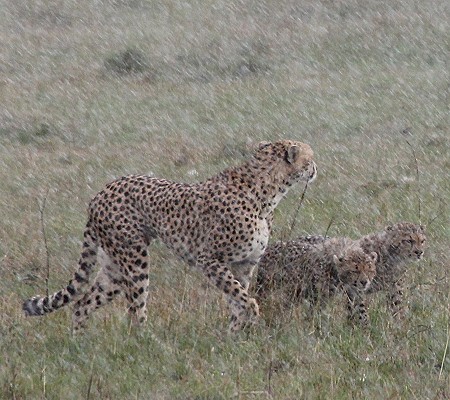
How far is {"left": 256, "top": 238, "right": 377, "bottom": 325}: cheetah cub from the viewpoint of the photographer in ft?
20.1

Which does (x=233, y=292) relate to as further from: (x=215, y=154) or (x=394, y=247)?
(x=215, y=154)

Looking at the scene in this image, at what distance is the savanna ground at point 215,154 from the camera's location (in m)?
4.73

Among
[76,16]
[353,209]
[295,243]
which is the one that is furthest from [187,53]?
[295,243]

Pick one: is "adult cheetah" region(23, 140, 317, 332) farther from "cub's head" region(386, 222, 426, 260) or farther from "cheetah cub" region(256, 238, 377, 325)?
"cub's head" region(386, 222, 426, 260)

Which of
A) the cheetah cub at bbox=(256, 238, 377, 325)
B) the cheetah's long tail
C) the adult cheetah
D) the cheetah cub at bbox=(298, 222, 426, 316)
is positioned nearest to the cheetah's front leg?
the adult cheetah

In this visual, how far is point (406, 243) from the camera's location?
6766 millimetres

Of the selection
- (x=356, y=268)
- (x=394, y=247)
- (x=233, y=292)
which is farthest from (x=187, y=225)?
(x=394, y=247)

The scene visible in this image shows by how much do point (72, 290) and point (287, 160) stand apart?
1.33 meters

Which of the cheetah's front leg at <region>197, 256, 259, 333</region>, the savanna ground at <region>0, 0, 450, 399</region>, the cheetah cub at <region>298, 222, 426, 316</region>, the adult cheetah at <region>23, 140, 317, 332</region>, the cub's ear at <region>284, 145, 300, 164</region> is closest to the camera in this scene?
the savanna ground at <region>0, 0, 450, 399</region>

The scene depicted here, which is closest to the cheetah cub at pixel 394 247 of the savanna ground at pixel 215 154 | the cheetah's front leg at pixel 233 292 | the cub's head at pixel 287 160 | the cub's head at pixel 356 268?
the savanna ground at pixel 215 154

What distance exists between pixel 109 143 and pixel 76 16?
6.56 m

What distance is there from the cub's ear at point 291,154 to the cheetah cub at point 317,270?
1.49 ft

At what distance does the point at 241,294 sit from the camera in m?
5.82

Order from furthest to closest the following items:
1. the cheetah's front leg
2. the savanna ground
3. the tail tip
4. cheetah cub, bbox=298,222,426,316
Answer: cheetah cub, bbox=298,222,426,316 → the tail tip → the cheetah's front leg → the savanna ground
